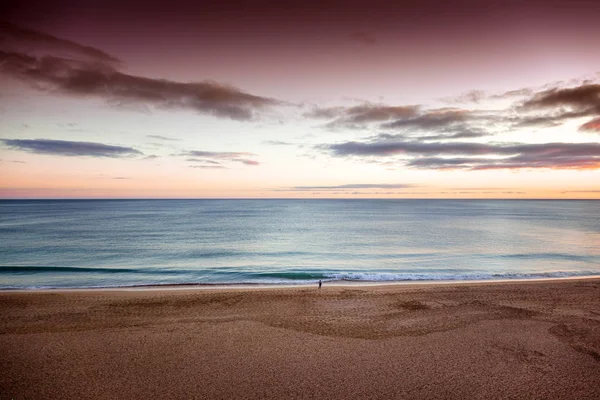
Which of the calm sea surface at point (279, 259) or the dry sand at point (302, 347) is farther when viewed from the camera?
the calm sea surface at point (279, 259)

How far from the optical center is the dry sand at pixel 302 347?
21.9ft

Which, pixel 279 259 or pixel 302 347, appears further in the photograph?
pixel 279 259

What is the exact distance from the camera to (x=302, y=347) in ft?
27.9

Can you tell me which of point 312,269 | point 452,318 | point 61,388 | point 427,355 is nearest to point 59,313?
point 61,388

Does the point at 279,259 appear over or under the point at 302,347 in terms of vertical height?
under

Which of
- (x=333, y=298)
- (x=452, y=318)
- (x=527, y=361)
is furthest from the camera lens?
(x=333, y=298)

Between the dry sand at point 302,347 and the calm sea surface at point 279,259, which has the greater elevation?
the dry sand at point 302,347

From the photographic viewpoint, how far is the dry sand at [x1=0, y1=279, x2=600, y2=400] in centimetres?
666

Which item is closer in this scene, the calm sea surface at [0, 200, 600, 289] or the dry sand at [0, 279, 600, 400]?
the dry sand at [0, 279, 600, 400]

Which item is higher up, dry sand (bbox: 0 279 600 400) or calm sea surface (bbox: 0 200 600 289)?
dry sand (bbox: 0 279 600 400)

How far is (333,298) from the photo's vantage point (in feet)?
43.7

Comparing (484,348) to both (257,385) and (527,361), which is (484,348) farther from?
(257,385)

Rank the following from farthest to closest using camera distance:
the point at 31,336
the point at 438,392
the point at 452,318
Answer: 1. the point at 452,318
2. the point at 31,336
3. the point at 438,392

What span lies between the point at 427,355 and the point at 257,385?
4169 mm
